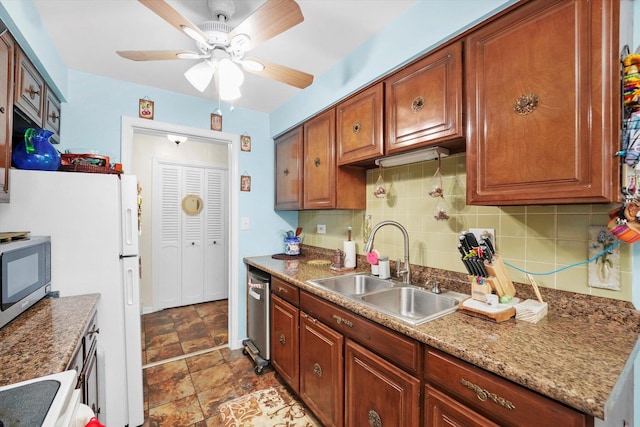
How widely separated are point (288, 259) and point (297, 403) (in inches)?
43.7

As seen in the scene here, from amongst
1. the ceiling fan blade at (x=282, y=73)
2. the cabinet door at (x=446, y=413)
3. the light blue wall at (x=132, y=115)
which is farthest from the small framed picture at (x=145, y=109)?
the cabinet door at (x=446, y=413)

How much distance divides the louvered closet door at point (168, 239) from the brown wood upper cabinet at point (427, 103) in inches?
121

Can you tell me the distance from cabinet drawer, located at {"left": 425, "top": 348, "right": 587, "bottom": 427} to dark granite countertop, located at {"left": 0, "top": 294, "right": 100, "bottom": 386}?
119 cm

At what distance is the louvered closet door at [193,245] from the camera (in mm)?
3709

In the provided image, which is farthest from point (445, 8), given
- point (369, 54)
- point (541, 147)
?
point (541, 147)

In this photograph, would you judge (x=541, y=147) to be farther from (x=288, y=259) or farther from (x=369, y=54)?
(x=288, y=259)

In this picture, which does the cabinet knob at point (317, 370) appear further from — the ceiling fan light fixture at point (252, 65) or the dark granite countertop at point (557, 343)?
the ceiling fan light fixture at point (252, 65)

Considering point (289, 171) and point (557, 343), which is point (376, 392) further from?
point (289, 171)

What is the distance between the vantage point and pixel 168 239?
3600 mm

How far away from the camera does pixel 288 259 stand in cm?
255

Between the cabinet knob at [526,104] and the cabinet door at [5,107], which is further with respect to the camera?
the cabinet door at [5,107]

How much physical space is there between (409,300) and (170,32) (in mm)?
2073

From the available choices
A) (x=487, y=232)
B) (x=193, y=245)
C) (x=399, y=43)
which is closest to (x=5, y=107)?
(x=399, y=43)

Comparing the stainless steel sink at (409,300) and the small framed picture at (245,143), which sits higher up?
the small framed picture at (245,143)
